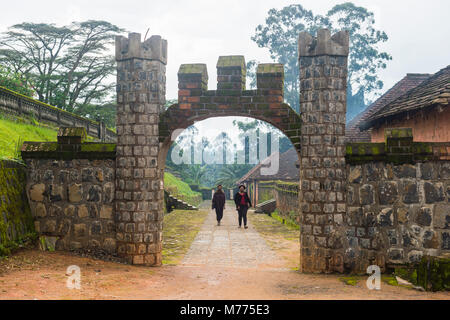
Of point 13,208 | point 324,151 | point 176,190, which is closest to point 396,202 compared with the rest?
point 324,151

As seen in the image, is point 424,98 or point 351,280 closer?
point 351,280

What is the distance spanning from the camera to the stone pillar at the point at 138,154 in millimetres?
8555

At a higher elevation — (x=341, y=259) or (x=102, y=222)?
(x=102, y=222)

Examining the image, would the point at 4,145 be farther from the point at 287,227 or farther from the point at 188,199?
the point at 188,199

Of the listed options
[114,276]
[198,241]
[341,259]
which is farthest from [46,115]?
[341,259]

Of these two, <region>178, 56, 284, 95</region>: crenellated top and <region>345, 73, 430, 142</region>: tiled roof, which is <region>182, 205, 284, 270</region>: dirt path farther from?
<region>345, 73, 430, 142</region>: tiled roof

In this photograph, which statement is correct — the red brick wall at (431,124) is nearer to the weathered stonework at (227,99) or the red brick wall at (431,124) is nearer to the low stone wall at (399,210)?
the low stone wall at (399,210)

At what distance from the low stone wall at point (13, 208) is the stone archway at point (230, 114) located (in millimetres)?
1975

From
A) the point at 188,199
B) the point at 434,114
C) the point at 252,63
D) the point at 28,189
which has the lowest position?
the point at 188,199

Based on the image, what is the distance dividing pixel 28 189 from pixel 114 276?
321cm

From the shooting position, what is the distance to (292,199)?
16.9m

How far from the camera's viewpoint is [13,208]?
8.28 meters

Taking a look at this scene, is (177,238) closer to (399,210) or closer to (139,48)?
(139,48)

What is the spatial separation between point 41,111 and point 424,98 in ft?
56.6
